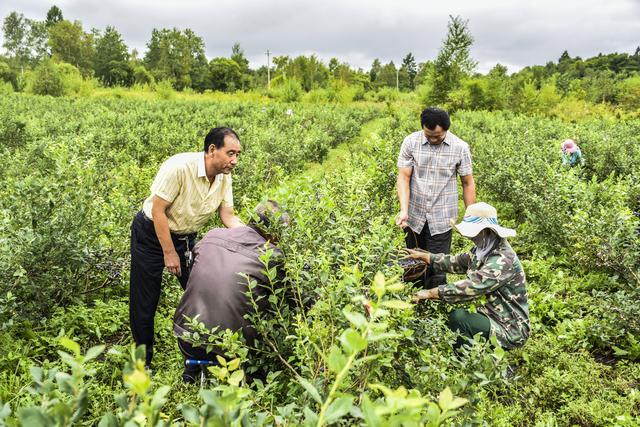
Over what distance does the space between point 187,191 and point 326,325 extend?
1565 millimetres

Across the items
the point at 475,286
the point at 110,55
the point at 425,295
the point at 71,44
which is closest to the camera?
the point at 425,295

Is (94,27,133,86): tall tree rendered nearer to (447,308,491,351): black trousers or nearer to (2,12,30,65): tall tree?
(2,12,30,65): tall tree

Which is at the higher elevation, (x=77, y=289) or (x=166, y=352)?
(x=77, y=289)

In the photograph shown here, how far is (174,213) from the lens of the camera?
3.22 m

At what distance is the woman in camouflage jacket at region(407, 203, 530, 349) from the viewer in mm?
2984

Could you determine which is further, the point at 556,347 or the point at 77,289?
the point at 77,289

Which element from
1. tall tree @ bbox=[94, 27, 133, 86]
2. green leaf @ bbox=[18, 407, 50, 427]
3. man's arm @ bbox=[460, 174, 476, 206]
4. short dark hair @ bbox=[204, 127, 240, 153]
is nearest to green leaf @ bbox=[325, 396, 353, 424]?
green leaf @ bbox=[18, 407, 50, 427]

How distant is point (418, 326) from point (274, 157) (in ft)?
23.9

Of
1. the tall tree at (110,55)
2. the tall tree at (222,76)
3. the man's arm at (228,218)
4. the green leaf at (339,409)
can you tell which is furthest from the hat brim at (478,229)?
the tall tree at (110,55)

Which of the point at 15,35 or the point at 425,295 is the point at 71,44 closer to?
the point at 15,35

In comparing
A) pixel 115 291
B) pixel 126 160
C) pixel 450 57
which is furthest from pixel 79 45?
pixel 115 291

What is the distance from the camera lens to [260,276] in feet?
8.57

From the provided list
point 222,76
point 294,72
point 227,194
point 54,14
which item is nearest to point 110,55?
point 222,76

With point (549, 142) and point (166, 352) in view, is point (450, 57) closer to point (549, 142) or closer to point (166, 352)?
point (549, 142)
